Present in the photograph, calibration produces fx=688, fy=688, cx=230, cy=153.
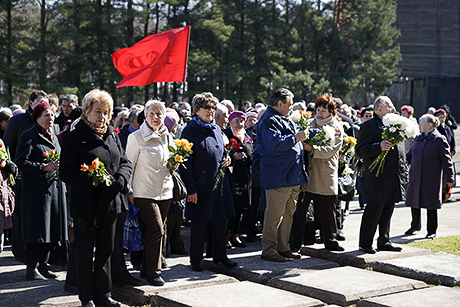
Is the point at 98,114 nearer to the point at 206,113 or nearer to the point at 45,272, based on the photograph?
the point at 206,113

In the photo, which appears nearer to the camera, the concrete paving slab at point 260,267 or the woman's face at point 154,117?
the woman's face at point 154,117

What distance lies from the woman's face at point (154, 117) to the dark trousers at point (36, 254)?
6.24ft

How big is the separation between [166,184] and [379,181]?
9.33ft

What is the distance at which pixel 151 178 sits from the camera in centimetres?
693

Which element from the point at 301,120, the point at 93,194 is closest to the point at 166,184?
the point at 93,194

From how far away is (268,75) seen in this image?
43.5 metres

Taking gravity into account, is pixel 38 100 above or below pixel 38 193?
above

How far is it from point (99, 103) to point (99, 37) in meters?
32.1

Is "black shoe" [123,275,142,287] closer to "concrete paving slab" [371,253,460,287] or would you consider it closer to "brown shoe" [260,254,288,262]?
"brown shoe" [260,254,288,262]

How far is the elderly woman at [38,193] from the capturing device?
7.36 metres

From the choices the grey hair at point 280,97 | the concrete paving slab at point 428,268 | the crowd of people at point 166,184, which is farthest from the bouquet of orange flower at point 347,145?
the concrete paving slab at point 428,268

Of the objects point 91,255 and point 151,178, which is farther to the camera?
point 151,178

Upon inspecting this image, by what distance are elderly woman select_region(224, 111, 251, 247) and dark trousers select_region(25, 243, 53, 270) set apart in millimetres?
2544

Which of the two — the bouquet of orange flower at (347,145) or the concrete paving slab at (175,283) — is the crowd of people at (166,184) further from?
the concrete paving slab at (175,283)
